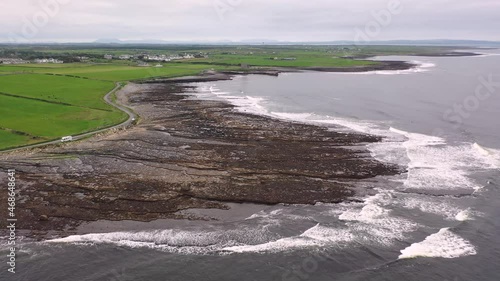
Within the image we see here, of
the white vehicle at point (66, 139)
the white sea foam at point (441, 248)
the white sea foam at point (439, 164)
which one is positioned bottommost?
the white sea foam at point (441, 248)

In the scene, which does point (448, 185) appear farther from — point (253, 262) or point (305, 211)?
point (253, 262)

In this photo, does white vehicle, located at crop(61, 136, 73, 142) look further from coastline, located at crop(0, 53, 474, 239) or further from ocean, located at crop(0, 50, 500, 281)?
ocean, located at crop(0, 50, 500, 281)

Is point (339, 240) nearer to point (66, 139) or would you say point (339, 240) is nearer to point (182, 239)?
point (182, 239)

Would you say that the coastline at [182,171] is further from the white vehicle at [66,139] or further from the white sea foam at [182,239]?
the white sea foam at [182,239]

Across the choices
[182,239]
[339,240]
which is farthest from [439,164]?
[182,239]

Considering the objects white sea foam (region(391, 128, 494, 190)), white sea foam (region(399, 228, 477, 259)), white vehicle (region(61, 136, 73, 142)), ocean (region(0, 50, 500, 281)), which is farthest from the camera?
white vehicle (region(61, 136, 73, 142))

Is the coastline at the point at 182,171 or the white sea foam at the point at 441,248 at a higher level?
the coastline at the point at 182,171

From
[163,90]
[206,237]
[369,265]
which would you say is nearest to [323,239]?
[369,265]

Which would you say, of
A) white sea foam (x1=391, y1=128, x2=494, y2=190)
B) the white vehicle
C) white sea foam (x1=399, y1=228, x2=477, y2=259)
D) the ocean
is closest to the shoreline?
the white vehicle

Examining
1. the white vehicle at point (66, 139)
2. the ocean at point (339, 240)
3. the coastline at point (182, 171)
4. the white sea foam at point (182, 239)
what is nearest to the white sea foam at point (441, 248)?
the ocean at point (339, 240)
